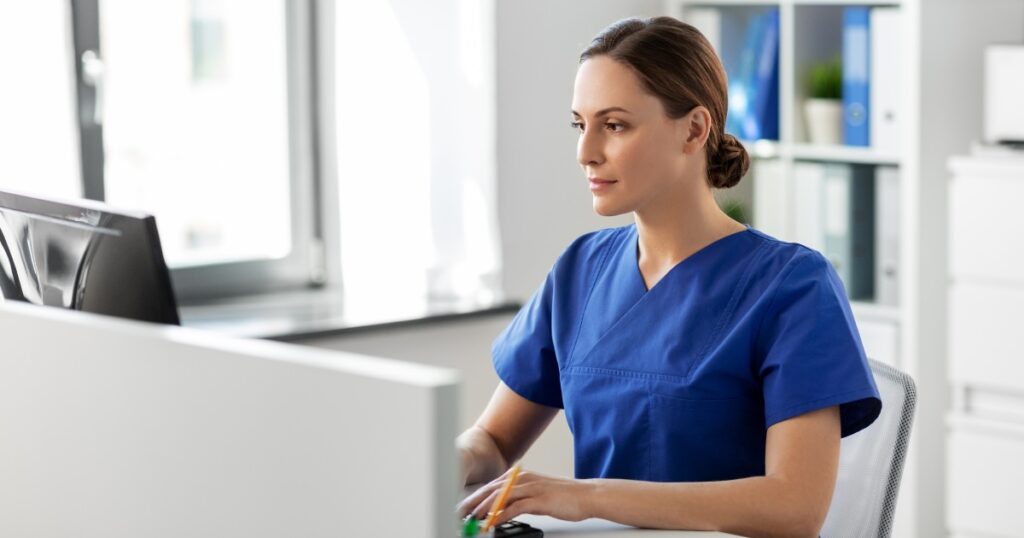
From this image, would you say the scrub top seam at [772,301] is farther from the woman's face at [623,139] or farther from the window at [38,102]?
the window at [38,102]

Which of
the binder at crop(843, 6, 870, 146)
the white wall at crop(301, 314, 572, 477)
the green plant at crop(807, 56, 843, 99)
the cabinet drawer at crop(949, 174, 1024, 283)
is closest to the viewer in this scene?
the cabinet drawer at crop(949, 174, 1024, 283)

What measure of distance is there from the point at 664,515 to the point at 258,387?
557 millimetres

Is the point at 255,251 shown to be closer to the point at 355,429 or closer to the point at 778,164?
the point at 778,164

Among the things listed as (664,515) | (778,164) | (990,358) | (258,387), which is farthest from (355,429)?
(778,164)

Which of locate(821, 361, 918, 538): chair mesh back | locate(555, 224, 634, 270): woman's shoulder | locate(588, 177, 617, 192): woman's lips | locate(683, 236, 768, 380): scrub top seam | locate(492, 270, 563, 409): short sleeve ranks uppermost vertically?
locate(588, 177, 617, 192): woman's lips

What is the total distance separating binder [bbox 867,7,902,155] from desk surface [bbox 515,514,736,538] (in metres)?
1.85

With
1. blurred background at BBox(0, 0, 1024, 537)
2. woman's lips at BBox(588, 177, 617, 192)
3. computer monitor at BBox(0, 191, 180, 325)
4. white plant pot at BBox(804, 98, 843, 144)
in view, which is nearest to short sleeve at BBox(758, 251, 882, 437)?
woman's lips at BBox(588, 177, 617, 192)

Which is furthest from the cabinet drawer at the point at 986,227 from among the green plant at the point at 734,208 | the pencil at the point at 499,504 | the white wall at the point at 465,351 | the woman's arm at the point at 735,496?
the pencil at the point at 499,504

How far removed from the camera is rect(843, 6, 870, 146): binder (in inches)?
122

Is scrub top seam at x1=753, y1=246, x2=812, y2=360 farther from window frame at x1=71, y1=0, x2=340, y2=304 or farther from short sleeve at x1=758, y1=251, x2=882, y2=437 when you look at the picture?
window frame at x1=71, y1=0, x2=340, y2=304

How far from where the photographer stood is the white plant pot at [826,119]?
127 inches

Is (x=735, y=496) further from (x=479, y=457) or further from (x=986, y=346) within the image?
(x=986, y=346)

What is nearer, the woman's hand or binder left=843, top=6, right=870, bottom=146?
the woman's hand

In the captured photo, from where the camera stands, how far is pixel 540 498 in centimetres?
142
